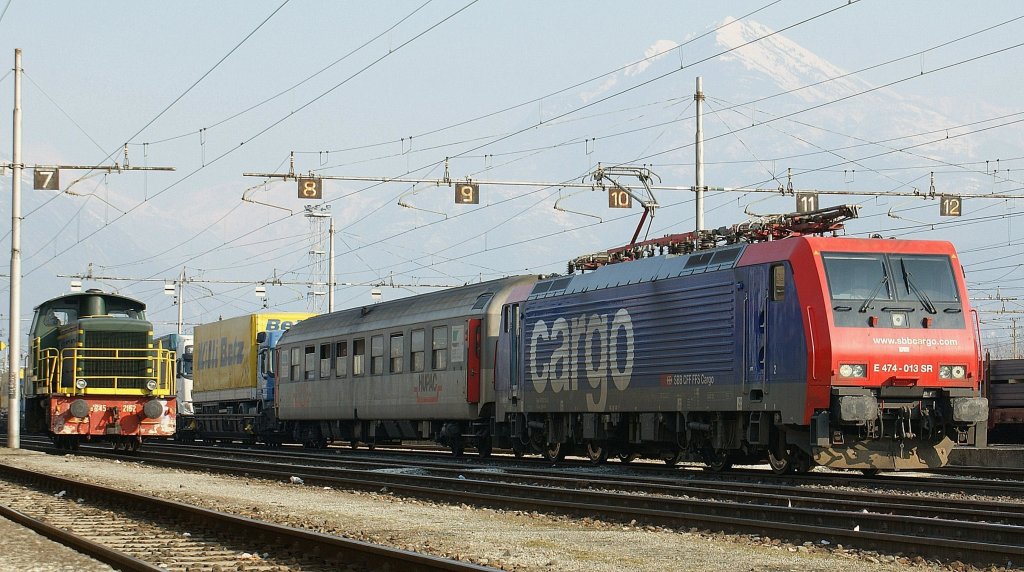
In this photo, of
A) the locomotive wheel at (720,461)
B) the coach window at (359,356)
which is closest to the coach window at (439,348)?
the coach window at (359,356)

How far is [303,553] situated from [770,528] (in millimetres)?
4497

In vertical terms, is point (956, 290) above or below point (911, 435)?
above

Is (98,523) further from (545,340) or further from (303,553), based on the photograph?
(545,340)

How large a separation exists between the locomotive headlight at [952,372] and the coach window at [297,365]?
2245cm

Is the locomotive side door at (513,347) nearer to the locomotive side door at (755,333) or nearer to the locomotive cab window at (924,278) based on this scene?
the locomotive side door at (755,333)

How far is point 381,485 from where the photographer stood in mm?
19875

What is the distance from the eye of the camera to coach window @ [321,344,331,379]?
3638 cm

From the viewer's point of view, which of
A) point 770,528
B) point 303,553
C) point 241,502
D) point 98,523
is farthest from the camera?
point 241,502

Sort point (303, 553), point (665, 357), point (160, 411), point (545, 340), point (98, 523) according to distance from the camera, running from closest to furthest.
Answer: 1. point (303, 553)
2. point (98, 523)
3. point (665, 357)
4. point (545, 340)
5. point (160, 411)

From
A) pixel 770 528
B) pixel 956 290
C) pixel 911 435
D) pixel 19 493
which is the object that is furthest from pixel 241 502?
pixel 956 290

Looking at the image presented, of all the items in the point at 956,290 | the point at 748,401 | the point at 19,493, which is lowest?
the point at 19,493

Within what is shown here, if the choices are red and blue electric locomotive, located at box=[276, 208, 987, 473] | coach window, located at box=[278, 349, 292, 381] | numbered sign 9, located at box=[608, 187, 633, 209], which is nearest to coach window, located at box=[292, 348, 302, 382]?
coach window, located at box=[278, 349, 292, 381]

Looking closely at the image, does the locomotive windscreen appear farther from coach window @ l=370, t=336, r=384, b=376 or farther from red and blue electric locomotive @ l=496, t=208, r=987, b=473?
coach window @ l=370, t=336, r=384, b=376

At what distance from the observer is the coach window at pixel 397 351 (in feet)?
105
